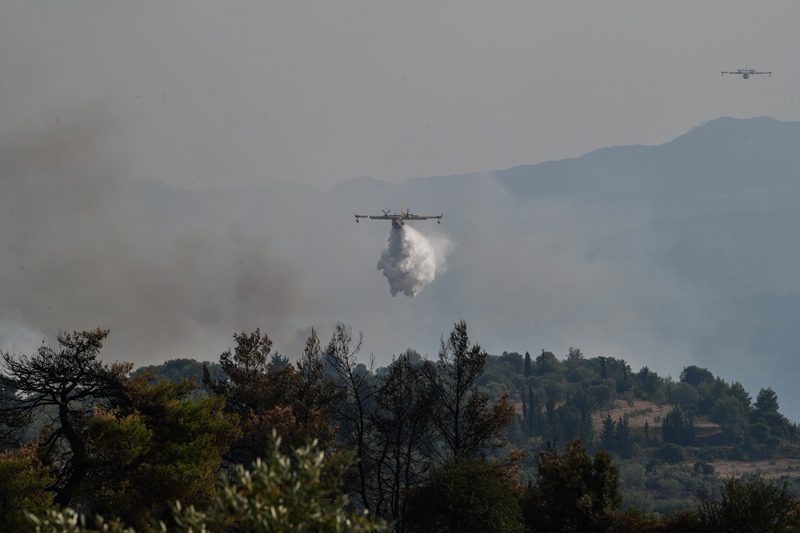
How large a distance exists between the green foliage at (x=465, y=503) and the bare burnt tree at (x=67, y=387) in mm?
18943

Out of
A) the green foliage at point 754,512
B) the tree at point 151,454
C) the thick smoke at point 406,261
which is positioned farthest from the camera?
the thick smoke at point 406,261

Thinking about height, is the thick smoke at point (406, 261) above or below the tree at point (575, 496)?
above

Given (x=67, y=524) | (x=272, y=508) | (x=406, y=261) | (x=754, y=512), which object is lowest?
(x=754, y=512)

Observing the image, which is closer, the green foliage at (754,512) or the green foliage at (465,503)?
the green foliage at (754,512)

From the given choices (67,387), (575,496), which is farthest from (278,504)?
(575,496)

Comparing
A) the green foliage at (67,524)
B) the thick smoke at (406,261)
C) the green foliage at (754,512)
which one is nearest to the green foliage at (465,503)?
the green foliage at (754,512)

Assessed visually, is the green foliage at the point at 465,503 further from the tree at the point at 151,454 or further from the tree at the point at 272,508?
the tree at the point at 272,508

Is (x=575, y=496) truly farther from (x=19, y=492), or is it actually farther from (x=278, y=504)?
(x=278, y=504)

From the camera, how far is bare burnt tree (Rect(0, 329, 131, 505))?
55156mm

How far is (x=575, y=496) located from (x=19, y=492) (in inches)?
1290

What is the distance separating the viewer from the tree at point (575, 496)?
63.5m

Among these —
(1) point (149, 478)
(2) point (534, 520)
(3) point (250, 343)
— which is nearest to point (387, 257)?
(3) point (250, 343)

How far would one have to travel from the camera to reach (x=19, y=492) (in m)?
49.5

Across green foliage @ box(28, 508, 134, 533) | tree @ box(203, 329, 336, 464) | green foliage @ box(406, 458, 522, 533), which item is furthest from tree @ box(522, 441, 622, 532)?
green foliage @ box(28, 508, 134, 533)
